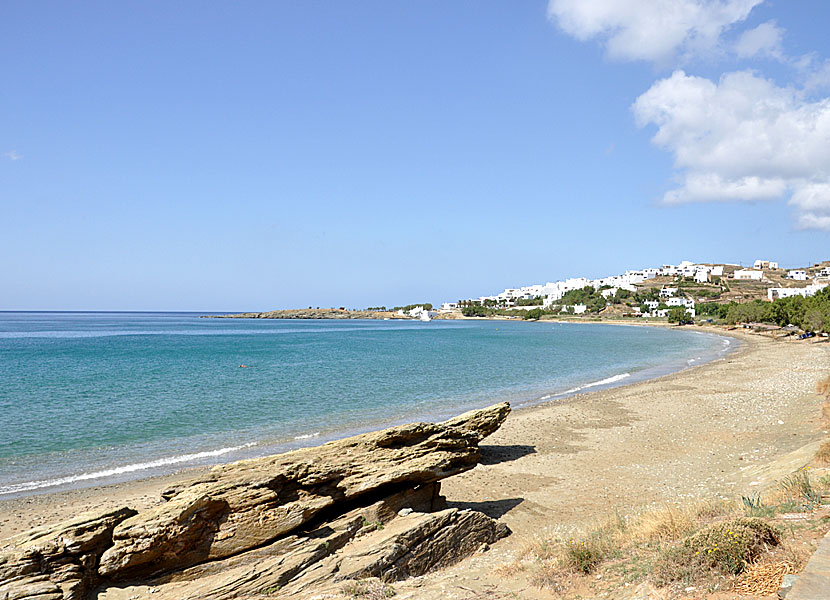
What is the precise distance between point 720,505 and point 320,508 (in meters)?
7.34

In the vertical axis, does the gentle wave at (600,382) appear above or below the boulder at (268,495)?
below

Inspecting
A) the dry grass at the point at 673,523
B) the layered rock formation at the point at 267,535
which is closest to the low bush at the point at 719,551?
the dry grass at the point at 673,523

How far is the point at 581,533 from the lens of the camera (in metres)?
10.3

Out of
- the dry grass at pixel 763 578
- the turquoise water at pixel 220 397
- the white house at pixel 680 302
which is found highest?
the white house at pixel 680 302

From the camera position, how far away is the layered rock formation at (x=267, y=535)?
296 inches

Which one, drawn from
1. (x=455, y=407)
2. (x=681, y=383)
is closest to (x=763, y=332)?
(x=681, y=383)

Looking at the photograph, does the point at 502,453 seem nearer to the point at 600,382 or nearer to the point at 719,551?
the point at 719,551

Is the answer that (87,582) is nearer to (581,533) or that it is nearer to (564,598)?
(564,598)

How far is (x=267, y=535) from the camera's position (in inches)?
341

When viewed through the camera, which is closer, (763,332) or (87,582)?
(87,582)

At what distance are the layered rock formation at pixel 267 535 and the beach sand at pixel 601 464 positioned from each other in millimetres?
815

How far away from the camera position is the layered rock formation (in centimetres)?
751

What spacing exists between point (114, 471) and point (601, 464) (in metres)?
15.8

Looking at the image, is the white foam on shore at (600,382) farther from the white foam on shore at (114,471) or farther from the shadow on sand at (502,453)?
the white foam on shore at (114,471)
